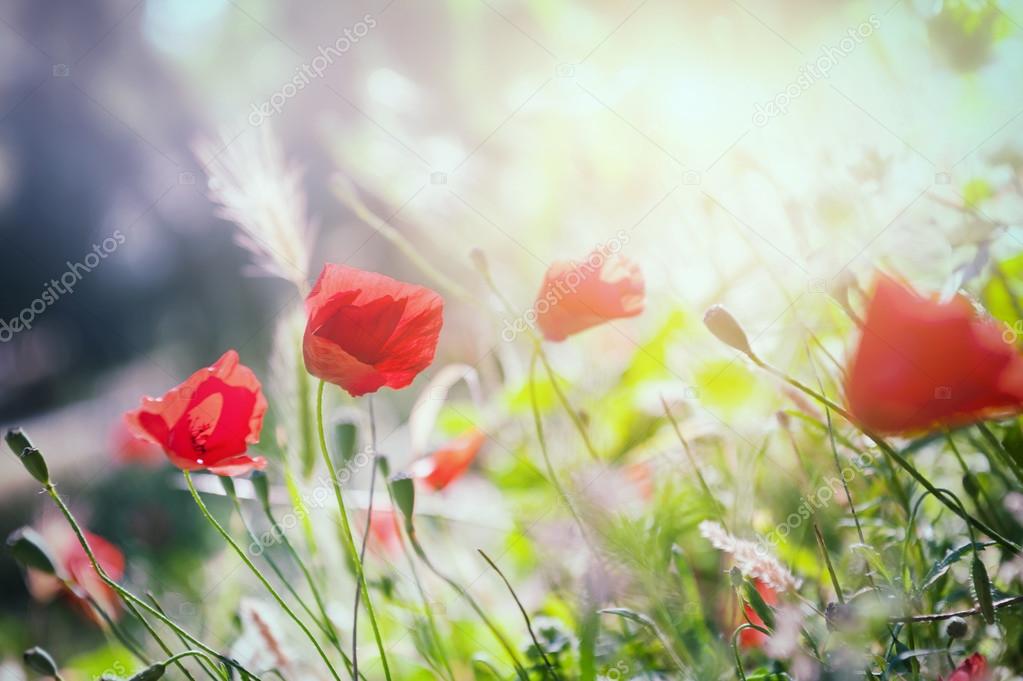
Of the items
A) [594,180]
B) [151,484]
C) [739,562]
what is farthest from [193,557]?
[739,562]

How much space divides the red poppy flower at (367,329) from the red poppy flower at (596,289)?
0.25 feet

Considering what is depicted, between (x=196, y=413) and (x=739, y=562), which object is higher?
(x=196, y=413)

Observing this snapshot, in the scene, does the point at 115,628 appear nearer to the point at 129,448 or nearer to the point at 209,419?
the point at 209,419

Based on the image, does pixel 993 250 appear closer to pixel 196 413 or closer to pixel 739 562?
pixel 739 562

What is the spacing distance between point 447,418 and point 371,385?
59cm

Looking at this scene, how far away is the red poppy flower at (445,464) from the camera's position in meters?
0.72

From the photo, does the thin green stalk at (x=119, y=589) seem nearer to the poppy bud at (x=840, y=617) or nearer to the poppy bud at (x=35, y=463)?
the poppy bud at (x=35, y=463)

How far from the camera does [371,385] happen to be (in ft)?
1.64

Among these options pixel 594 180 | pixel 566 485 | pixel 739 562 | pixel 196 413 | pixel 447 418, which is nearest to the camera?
pixel 739 562

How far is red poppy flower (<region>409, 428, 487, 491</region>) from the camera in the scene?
72 centimetres

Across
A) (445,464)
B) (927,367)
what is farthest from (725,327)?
(445,464)

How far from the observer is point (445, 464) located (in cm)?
74

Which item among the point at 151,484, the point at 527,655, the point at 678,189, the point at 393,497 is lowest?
the point at 527,655

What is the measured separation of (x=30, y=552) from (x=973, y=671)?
0.49 m
